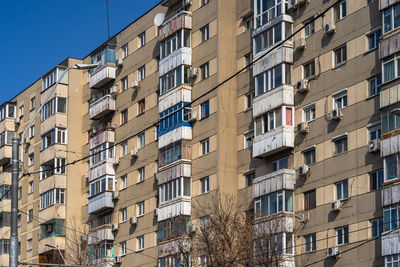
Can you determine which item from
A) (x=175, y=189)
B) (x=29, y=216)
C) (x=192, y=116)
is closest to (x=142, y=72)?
(x=192, y=116)

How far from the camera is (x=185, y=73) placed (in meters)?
52.7

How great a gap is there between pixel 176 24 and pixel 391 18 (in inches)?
681

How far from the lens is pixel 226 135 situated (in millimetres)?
49281

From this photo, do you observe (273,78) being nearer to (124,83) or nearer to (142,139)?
(142,139)

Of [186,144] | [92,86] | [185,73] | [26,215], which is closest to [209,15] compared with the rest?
[185,73]

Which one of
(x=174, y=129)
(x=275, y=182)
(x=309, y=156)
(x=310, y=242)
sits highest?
(x=174, y=129)

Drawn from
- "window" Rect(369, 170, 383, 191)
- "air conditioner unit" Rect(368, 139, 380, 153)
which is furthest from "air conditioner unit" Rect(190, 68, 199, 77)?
"window" Rect(369, 170, 383, 191)

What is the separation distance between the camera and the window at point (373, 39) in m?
40.4

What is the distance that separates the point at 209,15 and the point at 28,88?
26904 millimetres

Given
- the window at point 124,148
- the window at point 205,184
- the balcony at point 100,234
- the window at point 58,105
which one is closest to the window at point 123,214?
the balcony at point 100,234

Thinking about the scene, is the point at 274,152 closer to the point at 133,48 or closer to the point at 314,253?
the point at 314,253

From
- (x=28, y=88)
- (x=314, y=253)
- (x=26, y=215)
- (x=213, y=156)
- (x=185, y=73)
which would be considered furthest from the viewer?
(x=28, y=88)

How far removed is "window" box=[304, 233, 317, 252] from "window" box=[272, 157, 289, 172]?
3878mm

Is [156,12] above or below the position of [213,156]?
above
